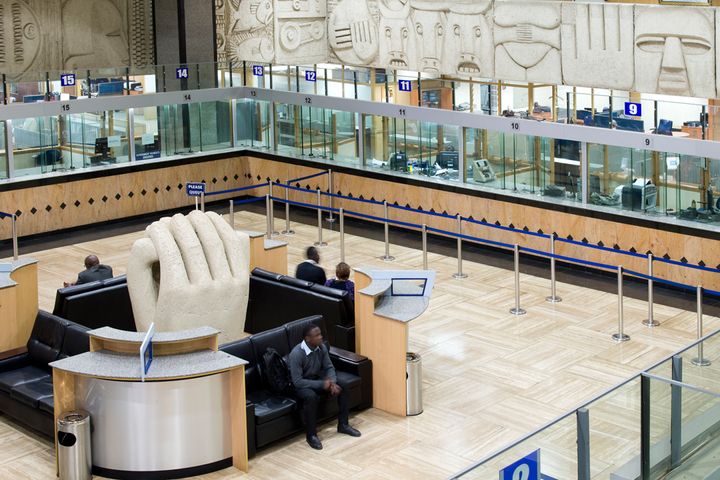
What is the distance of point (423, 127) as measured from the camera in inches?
759

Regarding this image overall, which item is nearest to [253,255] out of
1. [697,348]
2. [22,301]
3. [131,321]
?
[131,321]

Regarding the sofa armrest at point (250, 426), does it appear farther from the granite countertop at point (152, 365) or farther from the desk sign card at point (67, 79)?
the desk sign card at point (67, 79)

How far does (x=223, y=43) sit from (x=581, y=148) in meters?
8.28

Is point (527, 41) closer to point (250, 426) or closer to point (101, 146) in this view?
point (101, 146)

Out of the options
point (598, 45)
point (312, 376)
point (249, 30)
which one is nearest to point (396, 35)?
point (249, 30)

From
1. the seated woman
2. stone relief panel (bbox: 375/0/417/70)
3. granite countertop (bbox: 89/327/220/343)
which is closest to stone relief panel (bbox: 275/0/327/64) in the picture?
stone relief panel (bbox: 375/0/417/70)

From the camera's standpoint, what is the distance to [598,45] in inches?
629

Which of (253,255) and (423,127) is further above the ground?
(423,127)

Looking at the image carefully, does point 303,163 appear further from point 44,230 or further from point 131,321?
point 131,321

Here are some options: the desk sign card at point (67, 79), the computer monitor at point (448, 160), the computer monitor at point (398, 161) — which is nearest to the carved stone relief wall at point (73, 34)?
the desk sign card at point (67, 79)

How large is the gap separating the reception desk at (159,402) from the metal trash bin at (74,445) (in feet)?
0.46

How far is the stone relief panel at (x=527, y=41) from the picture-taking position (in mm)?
16609

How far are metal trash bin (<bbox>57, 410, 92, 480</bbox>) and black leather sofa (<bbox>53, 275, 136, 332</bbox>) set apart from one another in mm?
3137

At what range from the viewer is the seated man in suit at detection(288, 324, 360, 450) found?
10883mm
